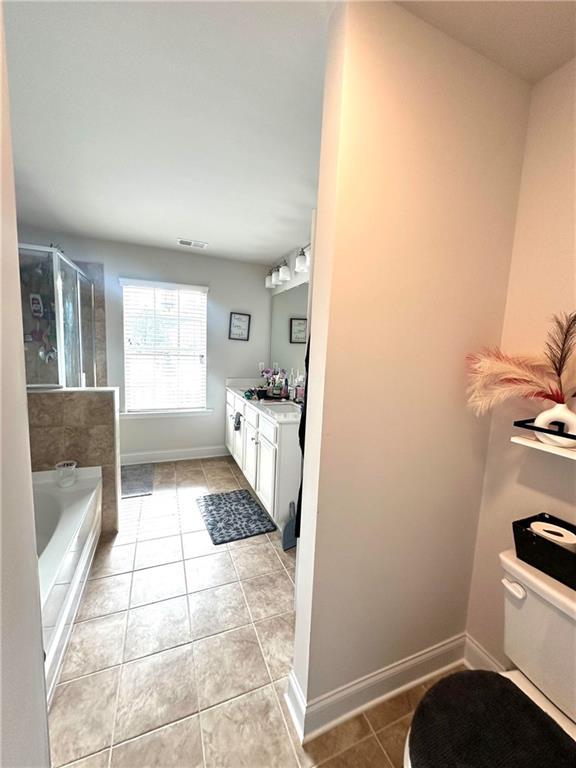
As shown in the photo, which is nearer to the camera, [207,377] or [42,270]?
[42,270]

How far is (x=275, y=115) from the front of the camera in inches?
54.2

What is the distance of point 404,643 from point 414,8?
2.24 m

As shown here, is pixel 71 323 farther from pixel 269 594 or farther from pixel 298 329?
pixel 269 594

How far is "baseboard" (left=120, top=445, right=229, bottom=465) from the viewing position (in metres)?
3.49

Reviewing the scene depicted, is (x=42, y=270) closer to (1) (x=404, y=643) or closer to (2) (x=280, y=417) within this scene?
(2) (x=280, y=417)

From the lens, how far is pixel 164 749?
3.52ft

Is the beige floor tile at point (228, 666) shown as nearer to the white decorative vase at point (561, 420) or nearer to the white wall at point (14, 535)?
the white wall at point (14, 535)

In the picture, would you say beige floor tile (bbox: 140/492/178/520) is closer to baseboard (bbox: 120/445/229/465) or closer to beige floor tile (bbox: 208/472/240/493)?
beige floor tile (bbox: 208/472/240/493)

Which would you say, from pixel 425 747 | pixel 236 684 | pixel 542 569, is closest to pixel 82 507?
pixel 236 684

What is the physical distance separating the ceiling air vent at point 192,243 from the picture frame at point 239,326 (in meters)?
0.82

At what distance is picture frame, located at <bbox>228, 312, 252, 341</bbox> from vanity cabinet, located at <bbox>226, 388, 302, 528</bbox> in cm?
122

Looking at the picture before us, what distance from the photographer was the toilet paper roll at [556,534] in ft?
3.05

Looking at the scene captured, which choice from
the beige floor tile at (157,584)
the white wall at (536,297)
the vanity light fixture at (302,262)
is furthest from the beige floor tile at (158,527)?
the vanity light fixture at (302,262)

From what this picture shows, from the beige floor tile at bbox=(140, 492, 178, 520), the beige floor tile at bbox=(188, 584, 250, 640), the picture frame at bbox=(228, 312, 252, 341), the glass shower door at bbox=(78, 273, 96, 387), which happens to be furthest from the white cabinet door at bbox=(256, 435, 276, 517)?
the glass shower door at bbox=(78, 273, 96, 387)
